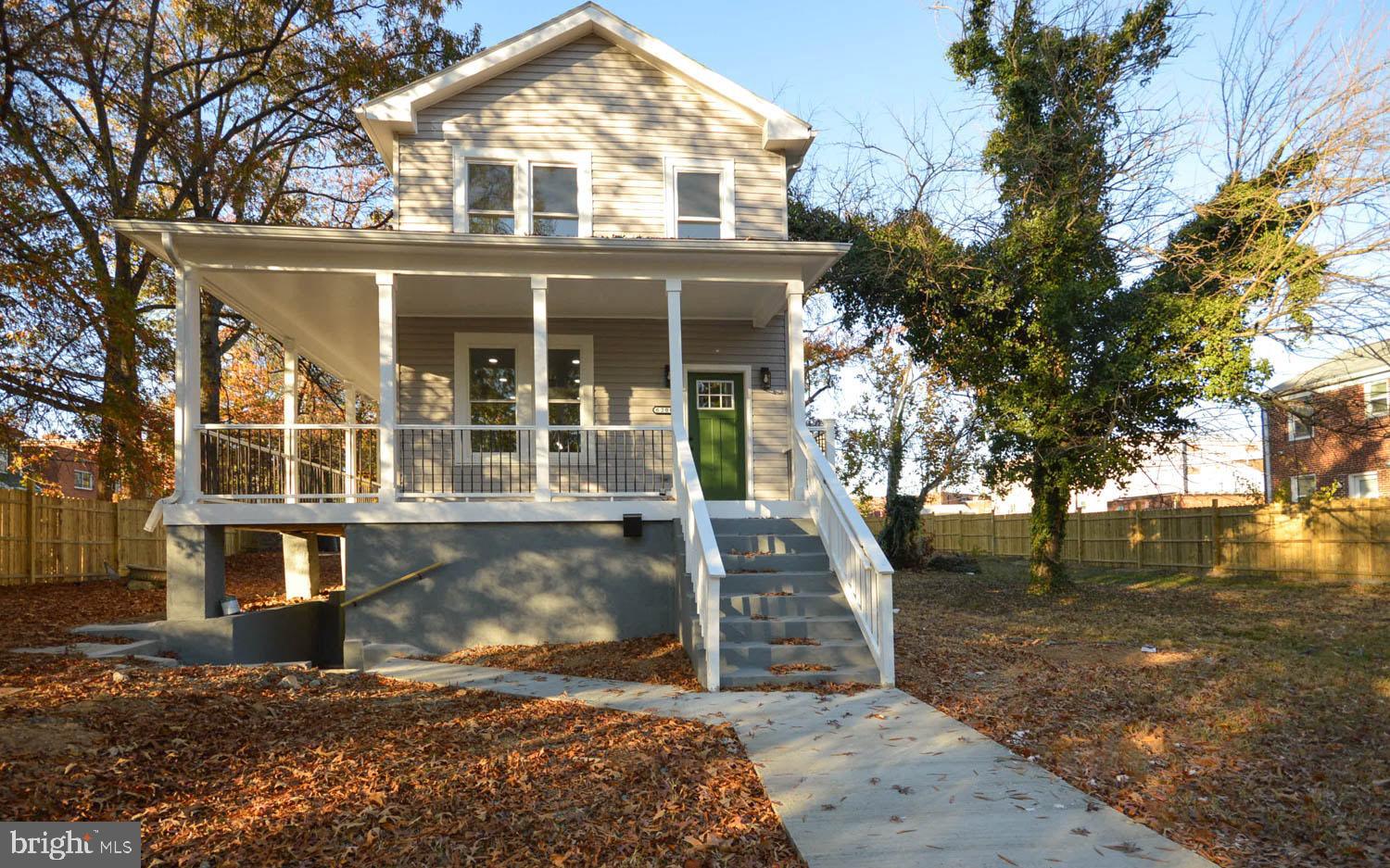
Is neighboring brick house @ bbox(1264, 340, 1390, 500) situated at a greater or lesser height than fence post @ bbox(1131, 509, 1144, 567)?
greater

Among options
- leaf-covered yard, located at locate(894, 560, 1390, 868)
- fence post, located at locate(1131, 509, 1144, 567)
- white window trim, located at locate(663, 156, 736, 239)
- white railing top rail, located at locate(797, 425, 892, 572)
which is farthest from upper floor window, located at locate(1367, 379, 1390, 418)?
white railing top rail, located at locate(797, 425, 892, 572)

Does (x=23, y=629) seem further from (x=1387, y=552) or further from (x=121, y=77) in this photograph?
(x=1387, y=552)

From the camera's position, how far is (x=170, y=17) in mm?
19641

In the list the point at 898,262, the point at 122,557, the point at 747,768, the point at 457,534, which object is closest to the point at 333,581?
the point at 122,557

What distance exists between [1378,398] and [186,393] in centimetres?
2465

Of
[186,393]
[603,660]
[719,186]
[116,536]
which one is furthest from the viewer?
[116,536]

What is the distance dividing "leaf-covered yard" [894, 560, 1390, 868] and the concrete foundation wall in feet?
9.65

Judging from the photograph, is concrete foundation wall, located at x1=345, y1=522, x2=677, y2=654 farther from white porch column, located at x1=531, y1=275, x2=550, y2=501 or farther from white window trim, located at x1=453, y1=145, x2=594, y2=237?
white window trim, located at x1=453, y1=145, x2=594, y2=237

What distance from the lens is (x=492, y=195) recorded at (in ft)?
40.7

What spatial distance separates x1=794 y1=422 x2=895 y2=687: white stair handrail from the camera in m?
7.46

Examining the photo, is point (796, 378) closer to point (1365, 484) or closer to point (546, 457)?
point (546, 457)

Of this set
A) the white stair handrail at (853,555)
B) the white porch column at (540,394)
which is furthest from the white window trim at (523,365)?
the white stair handrail at (853,555)

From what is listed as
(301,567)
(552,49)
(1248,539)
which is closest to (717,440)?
(552,49)

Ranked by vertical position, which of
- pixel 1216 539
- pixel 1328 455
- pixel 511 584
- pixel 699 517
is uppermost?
pixel 1328 455
